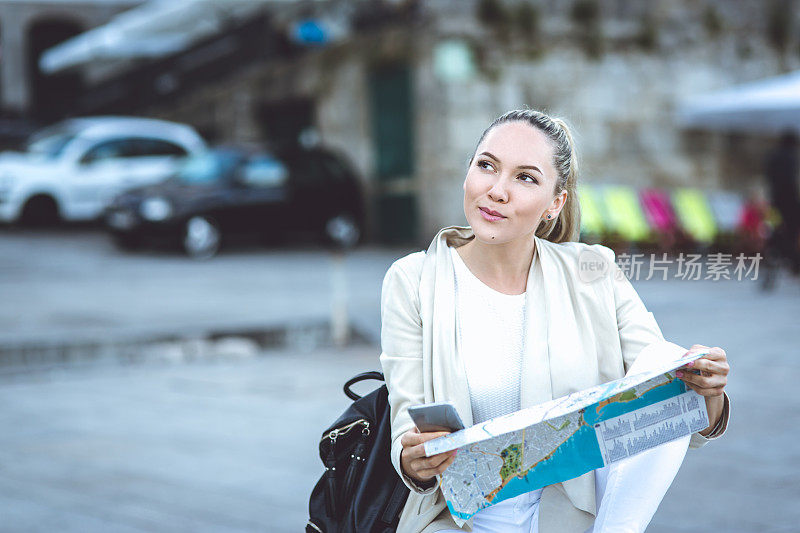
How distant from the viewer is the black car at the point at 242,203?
50.7 feet

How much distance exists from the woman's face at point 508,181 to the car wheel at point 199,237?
1356cm

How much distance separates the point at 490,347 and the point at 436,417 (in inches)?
12.9

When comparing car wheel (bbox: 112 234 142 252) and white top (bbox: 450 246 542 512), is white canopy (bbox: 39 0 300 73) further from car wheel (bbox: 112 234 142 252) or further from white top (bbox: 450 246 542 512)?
white top (bbox: 450 246 542 512)

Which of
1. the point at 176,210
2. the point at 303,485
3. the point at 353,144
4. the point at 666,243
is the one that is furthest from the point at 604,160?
the point at 303,485

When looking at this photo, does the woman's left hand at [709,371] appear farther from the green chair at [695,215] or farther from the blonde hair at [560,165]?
the green chair at [695,215]

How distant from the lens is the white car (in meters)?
17.2

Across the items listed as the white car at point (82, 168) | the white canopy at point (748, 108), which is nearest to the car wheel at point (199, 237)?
the white car at point (82, 168)

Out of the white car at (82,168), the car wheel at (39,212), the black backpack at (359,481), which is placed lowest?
the car wheel at (39,212)

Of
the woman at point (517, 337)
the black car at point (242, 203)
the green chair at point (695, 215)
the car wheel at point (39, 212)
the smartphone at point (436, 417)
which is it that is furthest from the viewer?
the car wheel at point (39, 212)

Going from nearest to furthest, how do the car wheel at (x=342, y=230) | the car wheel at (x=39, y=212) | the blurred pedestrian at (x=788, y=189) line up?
1. the blurred pedestrian at (x=788, y=189)
2. the car wheel at (x=342, y=230)
3. the car wheel at (x=39, y=212)

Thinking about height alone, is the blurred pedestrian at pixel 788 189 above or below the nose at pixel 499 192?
below

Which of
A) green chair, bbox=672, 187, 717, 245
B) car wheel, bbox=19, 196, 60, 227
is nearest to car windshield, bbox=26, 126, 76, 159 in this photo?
car wheel, bbox=19, 196, 60, 227

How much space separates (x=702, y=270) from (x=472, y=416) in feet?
3.21

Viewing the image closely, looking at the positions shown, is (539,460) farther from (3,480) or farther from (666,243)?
(666,243)
